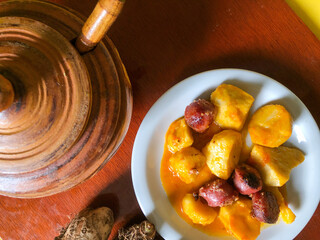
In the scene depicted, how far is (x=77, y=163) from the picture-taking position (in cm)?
65

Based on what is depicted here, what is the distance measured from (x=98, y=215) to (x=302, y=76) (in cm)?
78

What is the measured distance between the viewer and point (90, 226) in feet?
3.18

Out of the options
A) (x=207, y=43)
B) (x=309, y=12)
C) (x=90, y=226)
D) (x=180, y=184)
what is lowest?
(x=90, y=226)

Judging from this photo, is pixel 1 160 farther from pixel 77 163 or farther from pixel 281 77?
pixel 281 77

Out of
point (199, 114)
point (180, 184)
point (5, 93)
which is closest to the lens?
point (5, 93)

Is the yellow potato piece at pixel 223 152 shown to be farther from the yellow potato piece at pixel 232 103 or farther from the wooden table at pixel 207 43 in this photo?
the wooden table at pixel 207 43

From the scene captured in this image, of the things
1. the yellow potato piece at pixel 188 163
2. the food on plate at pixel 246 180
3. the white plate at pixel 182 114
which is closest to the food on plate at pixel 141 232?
the white plate at pixel 182 114

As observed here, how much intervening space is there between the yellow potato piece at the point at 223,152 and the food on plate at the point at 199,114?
0.19 ft

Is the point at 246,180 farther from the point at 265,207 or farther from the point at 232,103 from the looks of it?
the point at 232,103

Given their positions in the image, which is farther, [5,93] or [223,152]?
[223,152]

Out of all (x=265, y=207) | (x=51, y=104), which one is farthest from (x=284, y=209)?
(x=51, y=104)

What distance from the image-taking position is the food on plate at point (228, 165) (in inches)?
36.8

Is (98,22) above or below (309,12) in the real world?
below

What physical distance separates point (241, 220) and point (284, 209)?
0.45 ft
